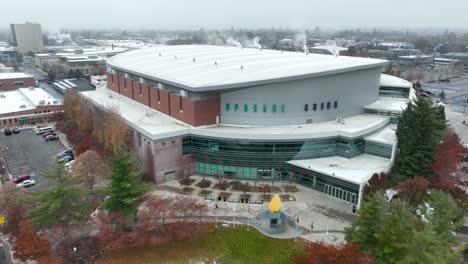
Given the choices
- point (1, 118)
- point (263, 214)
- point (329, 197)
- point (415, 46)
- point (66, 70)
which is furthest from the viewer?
point (415, 46)

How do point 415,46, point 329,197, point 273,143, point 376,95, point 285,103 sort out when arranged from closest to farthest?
point 329,197
point 273,143
point 285,103
point 376,95
point 415,46

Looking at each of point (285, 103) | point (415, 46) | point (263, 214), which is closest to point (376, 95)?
point (285, 103)

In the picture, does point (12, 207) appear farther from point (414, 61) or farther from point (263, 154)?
point (414, 61)

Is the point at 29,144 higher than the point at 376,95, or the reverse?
the point at 376,95

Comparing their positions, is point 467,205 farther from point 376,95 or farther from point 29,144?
point 29,144

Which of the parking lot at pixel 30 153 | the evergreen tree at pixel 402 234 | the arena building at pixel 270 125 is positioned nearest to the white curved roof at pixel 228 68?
the arena building at pixel 270 125
